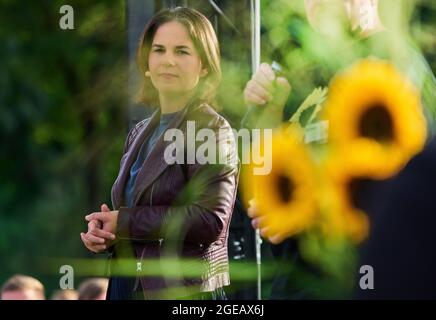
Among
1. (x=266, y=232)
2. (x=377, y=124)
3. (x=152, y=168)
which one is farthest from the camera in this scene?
(x=266, y=232)

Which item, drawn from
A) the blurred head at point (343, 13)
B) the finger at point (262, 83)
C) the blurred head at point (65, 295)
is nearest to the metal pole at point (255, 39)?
the finger at point (262, 83)

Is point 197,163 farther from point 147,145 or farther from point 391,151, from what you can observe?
point 391,151

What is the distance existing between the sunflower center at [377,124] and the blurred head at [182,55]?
414mm

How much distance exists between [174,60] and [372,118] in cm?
55

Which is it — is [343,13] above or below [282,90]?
above

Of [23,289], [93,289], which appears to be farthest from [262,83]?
[23,289]

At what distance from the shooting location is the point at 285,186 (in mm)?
2984

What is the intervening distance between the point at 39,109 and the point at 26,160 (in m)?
0.17

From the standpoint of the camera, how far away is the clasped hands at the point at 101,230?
9.74 feet

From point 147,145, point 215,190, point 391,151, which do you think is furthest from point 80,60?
point 391,151

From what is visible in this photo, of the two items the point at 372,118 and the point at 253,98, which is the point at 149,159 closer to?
the point at 253,98

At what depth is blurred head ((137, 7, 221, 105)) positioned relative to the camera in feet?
9.66

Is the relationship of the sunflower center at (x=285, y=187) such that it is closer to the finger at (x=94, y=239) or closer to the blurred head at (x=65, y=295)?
the finger at (x=94, y=239)
